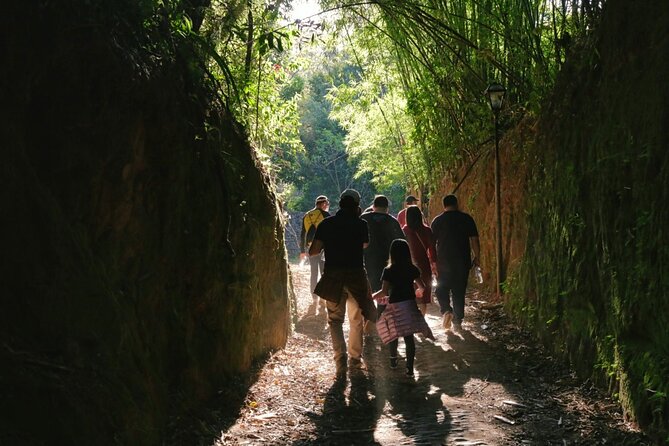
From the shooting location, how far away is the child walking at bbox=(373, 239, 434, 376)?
20.1ft

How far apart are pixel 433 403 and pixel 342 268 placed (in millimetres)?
1569

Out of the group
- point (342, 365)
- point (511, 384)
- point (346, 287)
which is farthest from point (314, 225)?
point (511, 384)

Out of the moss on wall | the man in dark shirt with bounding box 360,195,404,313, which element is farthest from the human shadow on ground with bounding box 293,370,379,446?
the man in dark shirt with bounding box 360,195,404,313

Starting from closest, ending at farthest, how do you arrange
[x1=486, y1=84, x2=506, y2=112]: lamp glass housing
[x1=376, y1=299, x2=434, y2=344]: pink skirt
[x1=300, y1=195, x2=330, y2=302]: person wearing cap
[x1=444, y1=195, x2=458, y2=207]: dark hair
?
[x1=376, y1=299, x2=434, y2=344]: pink skirt < [x1=444, y1=195, x2=458, y2=207]: dark hair < [x1=486, y1=84, x2=506, y2=112]: lamp glass housing < [x1=300, y1=195, x2=330, y2=302]: person wearing cap

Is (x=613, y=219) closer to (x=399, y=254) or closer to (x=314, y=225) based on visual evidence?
(x=399, y=254)

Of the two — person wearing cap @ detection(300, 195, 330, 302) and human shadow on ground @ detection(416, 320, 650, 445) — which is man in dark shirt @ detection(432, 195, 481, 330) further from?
person wearing cap @ detection(300, 195, 330, 302)

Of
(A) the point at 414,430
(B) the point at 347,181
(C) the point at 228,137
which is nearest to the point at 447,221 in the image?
(C) the point at 228,137

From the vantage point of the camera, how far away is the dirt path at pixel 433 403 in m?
4.50

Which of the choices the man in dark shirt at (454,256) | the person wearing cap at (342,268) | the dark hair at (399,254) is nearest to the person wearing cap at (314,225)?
the man in dark shirt at (454,256)

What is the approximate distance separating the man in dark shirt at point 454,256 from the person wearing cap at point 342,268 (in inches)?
76.4

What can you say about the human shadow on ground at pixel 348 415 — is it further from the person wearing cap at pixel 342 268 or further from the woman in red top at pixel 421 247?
the woman in red top at pixel 421 247

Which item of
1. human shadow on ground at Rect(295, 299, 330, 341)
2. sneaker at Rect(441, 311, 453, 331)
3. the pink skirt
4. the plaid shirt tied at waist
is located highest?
the plaid shirt tied at waist

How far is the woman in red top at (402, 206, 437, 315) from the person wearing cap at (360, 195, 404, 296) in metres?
0.30

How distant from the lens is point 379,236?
→ 26.2ft
